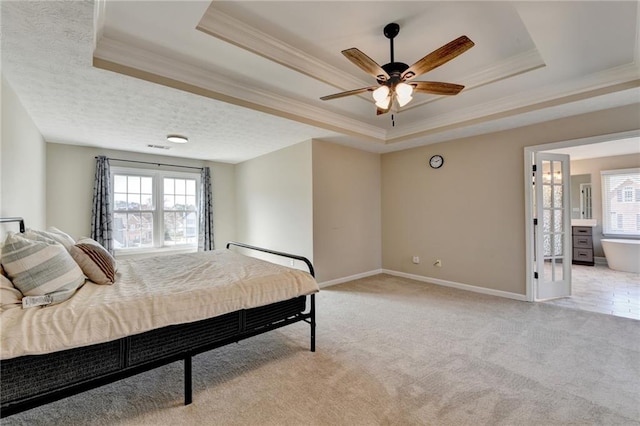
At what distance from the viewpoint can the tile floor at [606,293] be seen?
3328 millimetres

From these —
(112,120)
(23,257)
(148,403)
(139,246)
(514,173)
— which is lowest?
(148,403)

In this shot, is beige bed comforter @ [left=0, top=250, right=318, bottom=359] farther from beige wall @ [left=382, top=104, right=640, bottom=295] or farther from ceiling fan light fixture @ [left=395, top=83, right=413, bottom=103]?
beige wall @ [left=382, top=104, right=640, bottom=295]

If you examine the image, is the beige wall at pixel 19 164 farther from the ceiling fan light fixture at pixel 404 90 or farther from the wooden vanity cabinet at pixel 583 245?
the wooden vanity cabinet at pixel 583 245

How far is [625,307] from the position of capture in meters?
3.36

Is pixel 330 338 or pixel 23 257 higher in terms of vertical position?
pixel 23 257

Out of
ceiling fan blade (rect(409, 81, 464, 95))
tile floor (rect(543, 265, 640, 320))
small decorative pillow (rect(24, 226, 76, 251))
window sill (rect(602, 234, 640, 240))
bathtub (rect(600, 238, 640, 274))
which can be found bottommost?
tile floor (rect(543, 265, 640, 320))

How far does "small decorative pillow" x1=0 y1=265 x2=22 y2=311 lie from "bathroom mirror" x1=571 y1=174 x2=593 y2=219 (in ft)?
31.0

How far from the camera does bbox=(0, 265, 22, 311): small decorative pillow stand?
1365mm

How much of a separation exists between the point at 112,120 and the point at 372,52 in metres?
3.21

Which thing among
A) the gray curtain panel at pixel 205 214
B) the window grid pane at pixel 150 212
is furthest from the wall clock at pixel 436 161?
the window grid pane at pixel 150 212

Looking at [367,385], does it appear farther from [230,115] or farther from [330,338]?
[230,115]

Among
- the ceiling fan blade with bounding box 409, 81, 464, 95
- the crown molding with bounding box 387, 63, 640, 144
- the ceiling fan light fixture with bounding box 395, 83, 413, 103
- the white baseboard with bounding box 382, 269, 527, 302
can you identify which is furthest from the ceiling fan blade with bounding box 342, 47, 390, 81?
the white baseboard with bounding box 382, 269, 527, 302

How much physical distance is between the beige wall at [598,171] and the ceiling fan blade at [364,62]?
702cm

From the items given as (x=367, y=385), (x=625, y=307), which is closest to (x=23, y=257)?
(x=367, y=385)
